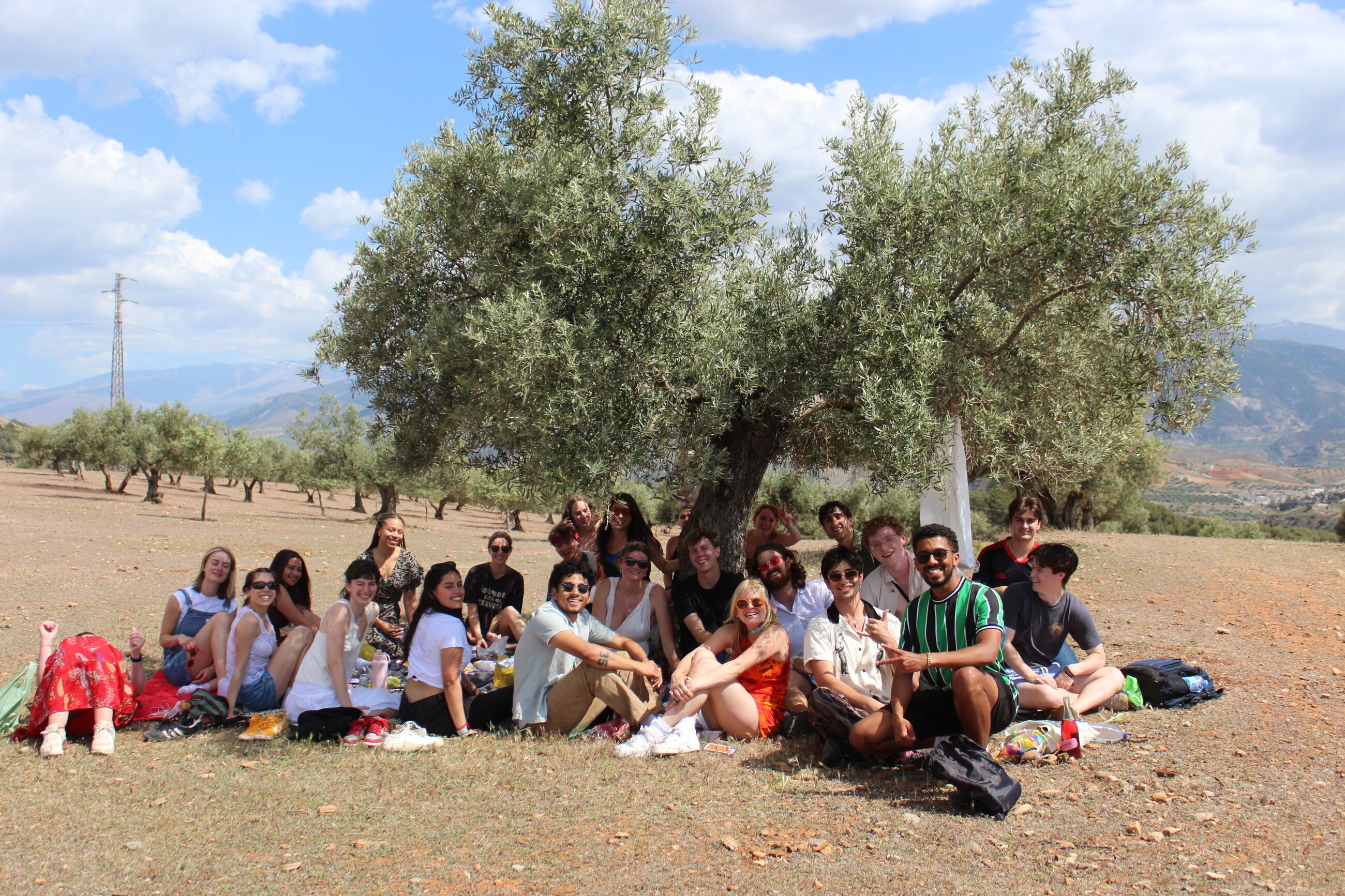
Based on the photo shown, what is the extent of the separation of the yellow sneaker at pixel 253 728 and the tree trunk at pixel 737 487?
488 cm

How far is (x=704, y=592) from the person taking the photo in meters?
7.63

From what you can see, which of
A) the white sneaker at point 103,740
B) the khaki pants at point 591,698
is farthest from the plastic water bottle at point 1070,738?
the white sneaker at point 103,740

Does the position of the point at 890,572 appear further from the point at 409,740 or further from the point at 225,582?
the point at 225,582

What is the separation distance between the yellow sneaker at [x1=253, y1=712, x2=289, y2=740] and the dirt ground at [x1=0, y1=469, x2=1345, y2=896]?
0.14 metres

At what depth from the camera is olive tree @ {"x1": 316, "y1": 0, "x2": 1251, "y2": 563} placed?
7.62 metres

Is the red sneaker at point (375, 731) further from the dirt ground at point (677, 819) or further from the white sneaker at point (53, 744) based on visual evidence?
the white sneaker at point (53, 744)

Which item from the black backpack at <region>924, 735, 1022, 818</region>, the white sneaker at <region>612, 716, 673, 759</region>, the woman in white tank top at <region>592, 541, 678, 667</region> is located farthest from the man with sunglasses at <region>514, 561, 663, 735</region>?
the black backpack at <region>924, 735, 1022, 818</region>

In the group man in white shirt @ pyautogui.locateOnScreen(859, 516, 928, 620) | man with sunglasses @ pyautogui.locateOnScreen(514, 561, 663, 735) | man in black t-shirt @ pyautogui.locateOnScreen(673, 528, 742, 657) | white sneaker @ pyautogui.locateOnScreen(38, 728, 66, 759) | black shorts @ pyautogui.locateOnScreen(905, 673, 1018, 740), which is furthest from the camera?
man in black t-shirt @ pyautogui.locateOnScreen(673, 528, 742, 657)

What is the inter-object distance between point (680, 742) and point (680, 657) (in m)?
1.73

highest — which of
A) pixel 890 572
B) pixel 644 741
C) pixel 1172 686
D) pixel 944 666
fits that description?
pixel 890 572

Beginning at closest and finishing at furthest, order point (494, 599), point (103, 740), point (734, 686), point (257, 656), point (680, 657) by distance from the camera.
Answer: point (103, 740), point (734, 686), point (257, 656), point (680, 657), point (494, 599)

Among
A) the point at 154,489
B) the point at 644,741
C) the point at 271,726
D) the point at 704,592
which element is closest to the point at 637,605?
the point at 704,592

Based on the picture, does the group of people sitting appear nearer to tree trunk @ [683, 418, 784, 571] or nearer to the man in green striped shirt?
the man in green striped shirt

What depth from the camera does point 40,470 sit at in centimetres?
6525
